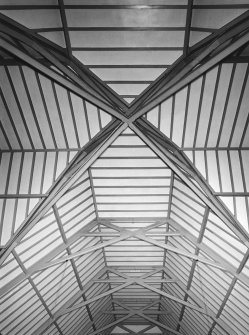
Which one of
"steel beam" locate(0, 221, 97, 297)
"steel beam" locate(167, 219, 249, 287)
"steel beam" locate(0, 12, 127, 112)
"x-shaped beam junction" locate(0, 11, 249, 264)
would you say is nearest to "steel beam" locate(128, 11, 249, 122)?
"x-shaped beam junction" locate(0, 11, 249, 264)

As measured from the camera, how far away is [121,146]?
50.2 feet

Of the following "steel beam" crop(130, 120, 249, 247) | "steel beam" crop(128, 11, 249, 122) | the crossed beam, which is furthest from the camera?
the crossed beam

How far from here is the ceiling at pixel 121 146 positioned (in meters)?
9.66

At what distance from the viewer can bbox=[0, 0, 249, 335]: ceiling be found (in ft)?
31.7

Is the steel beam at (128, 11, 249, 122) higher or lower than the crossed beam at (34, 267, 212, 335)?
higher

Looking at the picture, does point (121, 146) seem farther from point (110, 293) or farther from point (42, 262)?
point (110, 293)

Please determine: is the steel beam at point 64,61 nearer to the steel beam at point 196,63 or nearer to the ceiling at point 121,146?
the ceiling at point 121,146

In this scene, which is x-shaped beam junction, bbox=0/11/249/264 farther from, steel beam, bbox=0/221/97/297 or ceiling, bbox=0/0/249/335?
steel beam, bbox=0/221/97/297

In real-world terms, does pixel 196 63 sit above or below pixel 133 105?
below

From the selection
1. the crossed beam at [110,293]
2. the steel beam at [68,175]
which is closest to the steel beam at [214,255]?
the crossed beam at [110,293]

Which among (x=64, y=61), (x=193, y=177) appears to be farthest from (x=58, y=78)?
(x=193, y=177)

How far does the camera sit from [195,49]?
34.6 feet

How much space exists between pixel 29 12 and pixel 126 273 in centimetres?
2089

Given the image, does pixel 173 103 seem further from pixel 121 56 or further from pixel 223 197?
pixel 223 197
